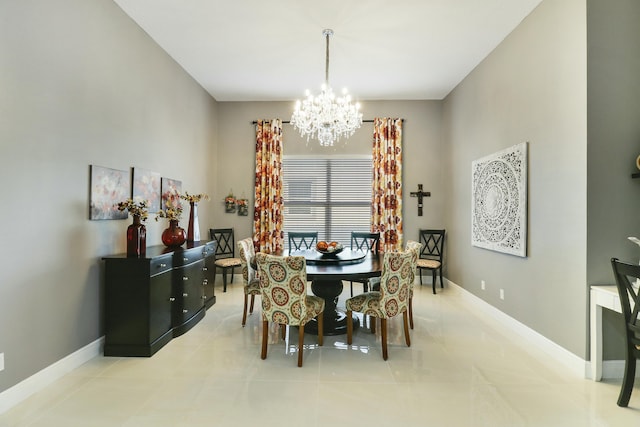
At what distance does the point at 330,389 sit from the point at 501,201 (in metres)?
2.90

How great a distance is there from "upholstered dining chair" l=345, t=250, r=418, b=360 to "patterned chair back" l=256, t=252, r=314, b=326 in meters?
0.56

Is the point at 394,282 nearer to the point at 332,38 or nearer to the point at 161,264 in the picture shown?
the point at 161,264

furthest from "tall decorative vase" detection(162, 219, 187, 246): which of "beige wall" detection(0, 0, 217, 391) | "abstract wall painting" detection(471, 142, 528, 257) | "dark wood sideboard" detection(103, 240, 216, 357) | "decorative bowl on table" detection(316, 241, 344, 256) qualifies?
"abstract wall painting" detection(471, 142, 528, 257)

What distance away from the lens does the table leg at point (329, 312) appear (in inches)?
141

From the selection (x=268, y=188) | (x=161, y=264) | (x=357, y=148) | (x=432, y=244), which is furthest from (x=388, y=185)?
(x=161, y=264)

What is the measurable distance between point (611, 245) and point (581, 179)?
569 millimetres

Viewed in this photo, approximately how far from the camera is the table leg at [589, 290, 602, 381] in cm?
257

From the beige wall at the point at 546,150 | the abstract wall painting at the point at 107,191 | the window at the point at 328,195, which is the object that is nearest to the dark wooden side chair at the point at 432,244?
the window at the point at 328,195

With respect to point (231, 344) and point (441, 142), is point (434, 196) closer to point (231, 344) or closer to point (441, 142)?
point (441, 142)

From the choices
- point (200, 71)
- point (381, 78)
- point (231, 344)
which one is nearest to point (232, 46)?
point (200, 71)

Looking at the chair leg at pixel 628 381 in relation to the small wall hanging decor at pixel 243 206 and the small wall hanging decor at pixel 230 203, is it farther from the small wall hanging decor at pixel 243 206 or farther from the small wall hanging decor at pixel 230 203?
the small wall hanging decor at pixel 230 203

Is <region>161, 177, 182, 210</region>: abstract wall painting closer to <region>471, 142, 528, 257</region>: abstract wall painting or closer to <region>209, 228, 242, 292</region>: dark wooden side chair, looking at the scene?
<region>209, 228, 242, 292</region>: dark wooden side chair

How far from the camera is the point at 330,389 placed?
2.47m

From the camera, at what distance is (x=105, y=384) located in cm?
252
